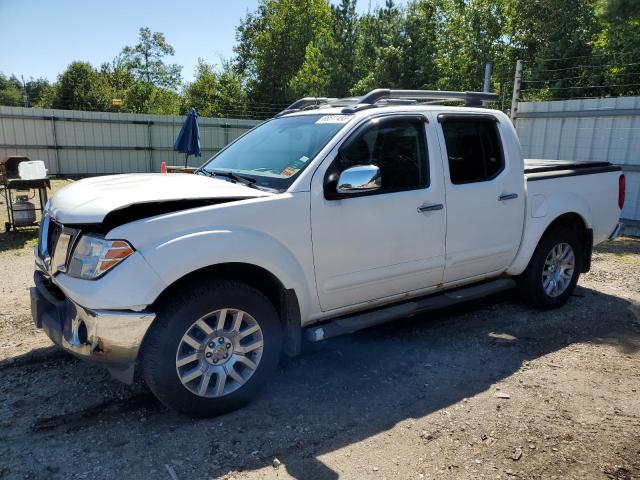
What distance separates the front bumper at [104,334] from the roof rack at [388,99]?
222 centimetres

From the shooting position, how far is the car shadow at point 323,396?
3000mm

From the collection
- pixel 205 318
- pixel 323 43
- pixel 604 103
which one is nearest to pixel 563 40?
pixel 323 43

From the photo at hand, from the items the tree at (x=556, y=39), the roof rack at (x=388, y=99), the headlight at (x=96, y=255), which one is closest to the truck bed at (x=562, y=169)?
the roof rack at (x=388, y=99)

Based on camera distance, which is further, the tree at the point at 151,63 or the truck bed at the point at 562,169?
the tree at the point at 151,63

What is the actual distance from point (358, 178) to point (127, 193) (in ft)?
4.83

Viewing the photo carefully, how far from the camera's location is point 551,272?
5359 millimetres

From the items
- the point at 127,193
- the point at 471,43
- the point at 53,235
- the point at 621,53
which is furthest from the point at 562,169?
the point at 471,43

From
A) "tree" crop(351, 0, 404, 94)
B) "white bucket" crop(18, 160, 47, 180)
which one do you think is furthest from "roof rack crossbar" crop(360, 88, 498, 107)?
"tree" crop(351, 0, 404, 94)

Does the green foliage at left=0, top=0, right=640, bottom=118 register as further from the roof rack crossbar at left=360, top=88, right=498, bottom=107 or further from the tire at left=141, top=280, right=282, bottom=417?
the tire at left=141, top=280, right=282, bottom=417

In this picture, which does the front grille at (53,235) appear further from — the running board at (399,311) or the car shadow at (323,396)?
the running board at (399,311)

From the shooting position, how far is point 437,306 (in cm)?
436

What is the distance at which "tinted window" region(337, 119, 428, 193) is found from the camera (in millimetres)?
3838

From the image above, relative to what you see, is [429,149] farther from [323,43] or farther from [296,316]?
[323,43]

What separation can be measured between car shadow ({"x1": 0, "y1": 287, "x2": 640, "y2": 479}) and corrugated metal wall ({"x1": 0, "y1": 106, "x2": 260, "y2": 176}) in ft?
54.0
